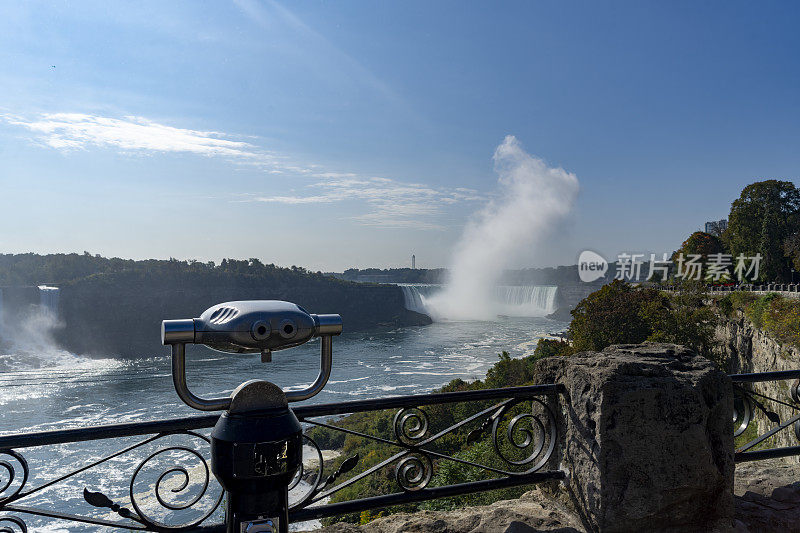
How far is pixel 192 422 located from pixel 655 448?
2.14m

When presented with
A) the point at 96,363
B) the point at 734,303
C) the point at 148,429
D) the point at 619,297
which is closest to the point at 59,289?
the point at 96,363

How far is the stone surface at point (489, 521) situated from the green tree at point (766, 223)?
42.3 meters

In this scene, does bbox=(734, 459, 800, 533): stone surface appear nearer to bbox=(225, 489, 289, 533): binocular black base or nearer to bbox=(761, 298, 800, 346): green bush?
bbox=(225, 489, 289, 533): binocular black base

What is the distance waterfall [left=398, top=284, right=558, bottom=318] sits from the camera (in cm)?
8912

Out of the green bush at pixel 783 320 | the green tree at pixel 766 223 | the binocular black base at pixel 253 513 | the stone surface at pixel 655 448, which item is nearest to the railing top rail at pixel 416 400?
the stone surface at pixel 655 448

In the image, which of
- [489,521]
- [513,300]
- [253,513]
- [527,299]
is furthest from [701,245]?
[253,513]

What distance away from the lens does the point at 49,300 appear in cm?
6569

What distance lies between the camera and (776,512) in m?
3.07

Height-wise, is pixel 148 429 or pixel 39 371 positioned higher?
pixel 148 429

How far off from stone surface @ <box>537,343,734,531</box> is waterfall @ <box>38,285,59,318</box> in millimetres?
76716

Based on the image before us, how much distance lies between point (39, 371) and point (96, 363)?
5257mm

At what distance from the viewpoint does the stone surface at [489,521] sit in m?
2.76

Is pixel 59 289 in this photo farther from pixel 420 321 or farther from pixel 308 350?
pixel 420 321

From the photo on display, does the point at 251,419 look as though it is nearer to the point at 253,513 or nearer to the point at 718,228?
the point at 253,513
